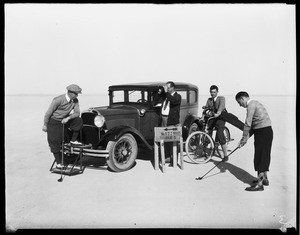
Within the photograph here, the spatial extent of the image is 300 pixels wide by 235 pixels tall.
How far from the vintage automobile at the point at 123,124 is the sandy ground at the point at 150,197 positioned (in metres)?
0.40

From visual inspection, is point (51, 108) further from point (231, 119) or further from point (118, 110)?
point (231, 119)

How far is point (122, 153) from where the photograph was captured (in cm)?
639

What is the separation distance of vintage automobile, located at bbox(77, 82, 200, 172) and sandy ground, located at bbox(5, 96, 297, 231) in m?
0.40

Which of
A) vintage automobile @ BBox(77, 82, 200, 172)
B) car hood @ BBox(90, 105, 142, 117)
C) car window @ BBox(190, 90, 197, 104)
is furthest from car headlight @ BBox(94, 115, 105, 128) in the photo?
car window @ BBox(190, 90, 197, 104)

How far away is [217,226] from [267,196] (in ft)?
4.35

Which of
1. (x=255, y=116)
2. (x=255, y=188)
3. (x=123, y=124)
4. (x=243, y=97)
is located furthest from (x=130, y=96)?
(x=255, y=188)

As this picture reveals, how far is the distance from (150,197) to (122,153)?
169 cm

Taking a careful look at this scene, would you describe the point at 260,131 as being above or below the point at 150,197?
above

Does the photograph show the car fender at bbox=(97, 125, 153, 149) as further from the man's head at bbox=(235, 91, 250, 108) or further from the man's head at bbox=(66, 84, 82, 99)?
the man's head at bbox=(235, 91, 250, 108)

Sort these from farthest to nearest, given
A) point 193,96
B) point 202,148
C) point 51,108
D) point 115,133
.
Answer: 1. point 193,96
2. point 202,148
3. point 115,133
4. point 51,108

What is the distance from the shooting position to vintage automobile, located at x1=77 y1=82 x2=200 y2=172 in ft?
20.4

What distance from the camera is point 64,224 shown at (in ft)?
13.4

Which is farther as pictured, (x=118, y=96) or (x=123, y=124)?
(x=118, y=96)
